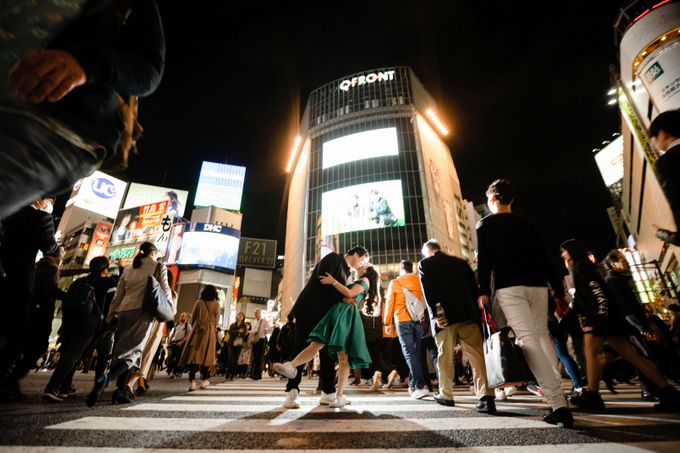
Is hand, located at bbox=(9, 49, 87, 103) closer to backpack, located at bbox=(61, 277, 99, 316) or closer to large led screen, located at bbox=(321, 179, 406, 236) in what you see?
backpack, located at bbox=(61, 277, 99, 316)

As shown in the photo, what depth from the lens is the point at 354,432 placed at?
2049mm

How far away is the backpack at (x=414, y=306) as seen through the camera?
5.02 m

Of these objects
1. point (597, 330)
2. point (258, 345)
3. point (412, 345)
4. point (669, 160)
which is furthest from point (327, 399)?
point (258, 345)

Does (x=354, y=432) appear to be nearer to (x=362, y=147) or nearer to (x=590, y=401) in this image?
(x=590, y=401)

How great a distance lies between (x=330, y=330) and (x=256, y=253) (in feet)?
172

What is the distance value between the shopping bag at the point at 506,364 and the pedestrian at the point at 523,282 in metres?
0.15

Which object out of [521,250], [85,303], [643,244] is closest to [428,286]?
[521,250]

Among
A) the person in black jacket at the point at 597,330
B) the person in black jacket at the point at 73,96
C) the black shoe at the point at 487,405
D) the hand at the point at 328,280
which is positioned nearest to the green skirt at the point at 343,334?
the hand at the point at 328,280

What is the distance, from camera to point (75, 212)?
151ft

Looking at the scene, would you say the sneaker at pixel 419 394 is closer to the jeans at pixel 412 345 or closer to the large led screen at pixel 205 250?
the jeans at pixel 412 345

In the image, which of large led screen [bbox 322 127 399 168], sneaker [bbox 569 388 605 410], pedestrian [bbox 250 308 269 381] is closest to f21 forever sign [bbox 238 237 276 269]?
large led screen [bbox 322 127 399 168]

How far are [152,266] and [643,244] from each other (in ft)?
134

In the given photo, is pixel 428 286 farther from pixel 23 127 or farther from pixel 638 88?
pixel 638 88

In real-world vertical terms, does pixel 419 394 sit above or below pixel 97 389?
below
